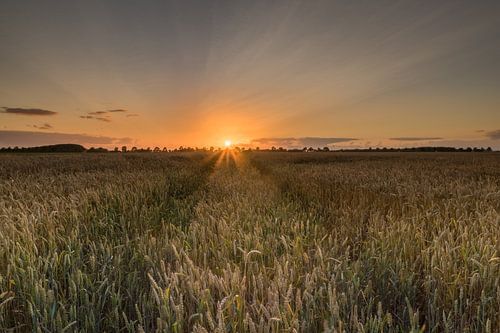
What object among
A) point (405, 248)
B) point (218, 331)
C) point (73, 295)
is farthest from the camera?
point (405, 248)

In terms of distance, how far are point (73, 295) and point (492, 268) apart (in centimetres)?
296

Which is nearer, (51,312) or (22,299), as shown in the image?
(51,312)

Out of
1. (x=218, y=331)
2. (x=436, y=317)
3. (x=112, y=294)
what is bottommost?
(x=436, y=317)

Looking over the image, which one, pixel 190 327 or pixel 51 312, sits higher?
pixel 51 312

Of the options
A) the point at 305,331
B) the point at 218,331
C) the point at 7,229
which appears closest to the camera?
the point at 218,331

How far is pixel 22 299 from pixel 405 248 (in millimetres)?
3151

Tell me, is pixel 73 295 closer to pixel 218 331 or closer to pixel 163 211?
pixel 218 331

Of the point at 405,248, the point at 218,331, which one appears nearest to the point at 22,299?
the point at 218,331

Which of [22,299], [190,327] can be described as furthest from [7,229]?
[190,327]

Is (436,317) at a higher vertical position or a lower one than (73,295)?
lower

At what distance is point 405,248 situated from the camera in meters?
3.16

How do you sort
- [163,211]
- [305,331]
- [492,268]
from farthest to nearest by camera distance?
1. [163,211]
2. [492,268]
3. [305,331]

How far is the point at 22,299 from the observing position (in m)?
2.39

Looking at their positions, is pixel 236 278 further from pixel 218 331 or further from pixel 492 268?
pixel 492 268
